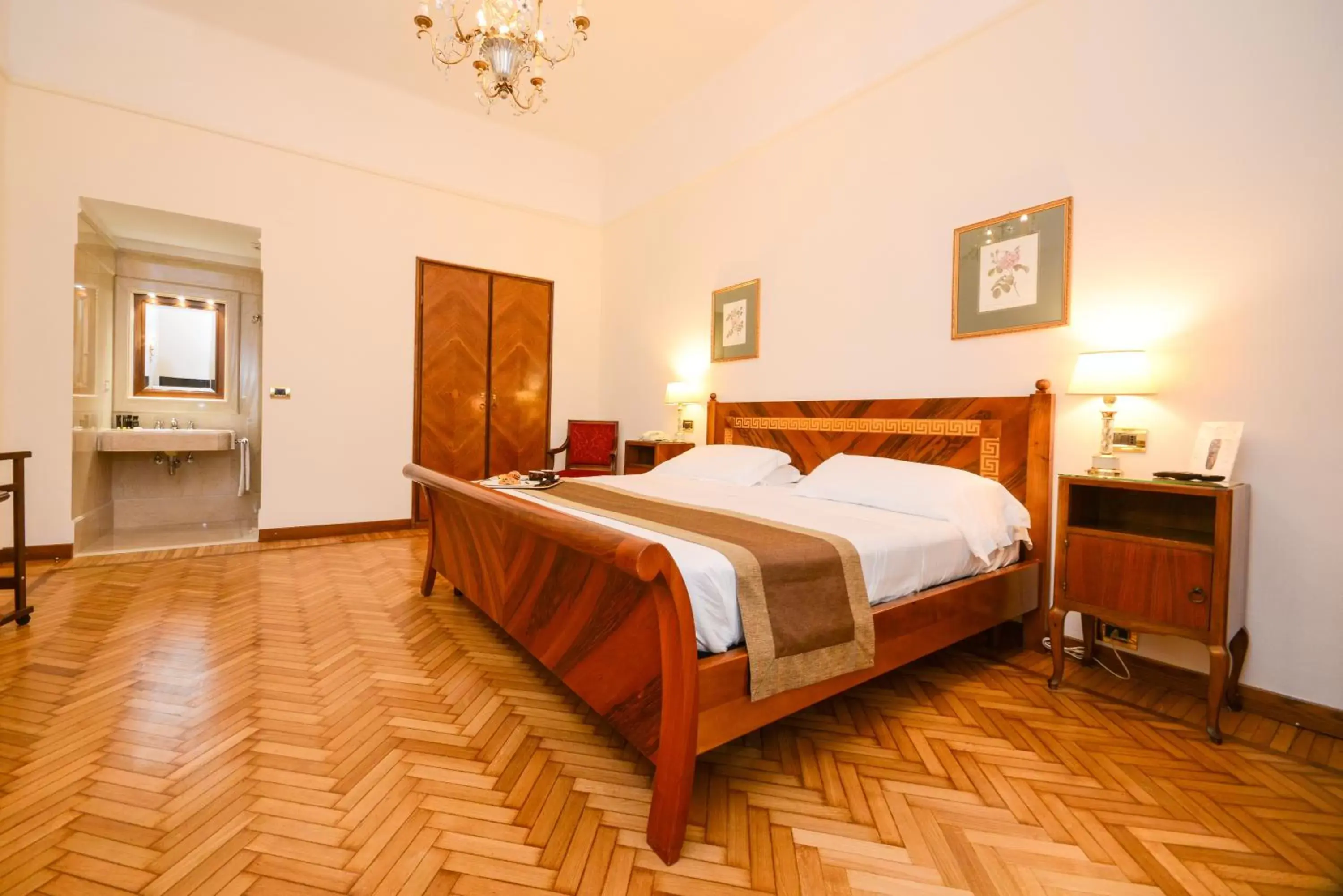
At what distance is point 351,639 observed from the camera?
2373 mm

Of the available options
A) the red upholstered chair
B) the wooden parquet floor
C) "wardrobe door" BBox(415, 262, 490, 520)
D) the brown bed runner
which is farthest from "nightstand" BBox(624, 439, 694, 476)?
the brown bed runner

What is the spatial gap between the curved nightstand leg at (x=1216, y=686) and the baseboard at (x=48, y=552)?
18.5 ft

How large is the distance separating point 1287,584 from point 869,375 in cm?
182

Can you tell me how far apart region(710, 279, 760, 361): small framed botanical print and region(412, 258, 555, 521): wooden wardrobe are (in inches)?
75.6

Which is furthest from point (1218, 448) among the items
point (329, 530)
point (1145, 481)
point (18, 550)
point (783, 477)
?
point (329, 530)

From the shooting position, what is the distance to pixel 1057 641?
2061 millimetres

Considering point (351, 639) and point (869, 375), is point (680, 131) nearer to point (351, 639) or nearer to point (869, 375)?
point (869, 375)

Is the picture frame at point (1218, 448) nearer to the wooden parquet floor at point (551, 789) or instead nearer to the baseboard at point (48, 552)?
the wooden parquet floor at point (551, 789)

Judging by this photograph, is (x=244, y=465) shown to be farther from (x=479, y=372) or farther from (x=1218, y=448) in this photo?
(x=1218, y=448)

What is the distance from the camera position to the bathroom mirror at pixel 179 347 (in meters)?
4.61

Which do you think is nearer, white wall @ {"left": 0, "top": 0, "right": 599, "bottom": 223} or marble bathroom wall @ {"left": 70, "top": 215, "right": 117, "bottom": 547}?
white wall @ {"left": 0, "top": 0, "right": 599, "bottom": 223}

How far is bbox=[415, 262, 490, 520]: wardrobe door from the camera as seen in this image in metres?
4.72

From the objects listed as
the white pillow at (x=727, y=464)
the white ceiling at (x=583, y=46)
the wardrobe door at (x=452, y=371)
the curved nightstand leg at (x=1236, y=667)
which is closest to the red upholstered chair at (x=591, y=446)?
the wardrobe door at (x=452, y=371)

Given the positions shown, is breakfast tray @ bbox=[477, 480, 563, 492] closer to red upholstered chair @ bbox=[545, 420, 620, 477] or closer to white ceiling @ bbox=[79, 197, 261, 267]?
red upholstered chair @ bbox=[545, 420, 620, 477]
